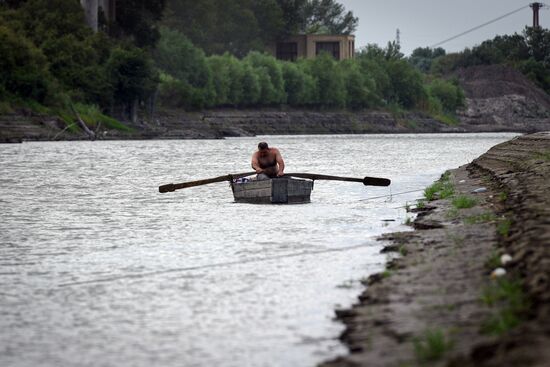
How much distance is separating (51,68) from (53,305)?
116 meters

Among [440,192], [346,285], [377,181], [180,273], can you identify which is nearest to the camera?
[346,285]

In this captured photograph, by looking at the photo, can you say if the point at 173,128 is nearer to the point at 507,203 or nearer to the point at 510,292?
the point at 507,203

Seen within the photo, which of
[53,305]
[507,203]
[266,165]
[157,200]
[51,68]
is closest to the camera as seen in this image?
[53,305]

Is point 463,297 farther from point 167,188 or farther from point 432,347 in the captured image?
point 167,188

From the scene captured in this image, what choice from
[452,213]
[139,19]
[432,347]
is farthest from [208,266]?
[139,19]

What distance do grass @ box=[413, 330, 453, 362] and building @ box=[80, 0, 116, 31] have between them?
135 meters

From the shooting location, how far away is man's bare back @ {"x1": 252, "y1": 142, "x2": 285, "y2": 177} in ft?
123

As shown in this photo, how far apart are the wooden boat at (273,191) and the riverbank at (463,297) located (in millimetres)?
10926

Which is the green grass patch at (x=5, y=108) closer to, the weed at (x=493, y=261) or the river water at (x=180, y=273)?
the river water at (x=180, y=273)

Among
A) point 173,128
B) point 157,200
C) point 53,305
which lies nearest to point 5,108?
point 173,128

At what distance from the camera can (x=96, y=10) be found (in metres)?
146

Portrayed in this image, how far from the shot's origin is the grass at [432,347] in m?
12.8

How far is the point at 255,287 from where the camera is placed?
19562mm

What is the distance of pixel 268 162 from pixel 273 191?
0.99 metres
